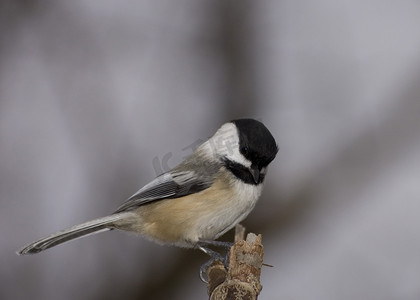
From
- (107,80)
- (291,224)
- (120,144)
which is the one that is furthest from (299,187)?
(107,80)

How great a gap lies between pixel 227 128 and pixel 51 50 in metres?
2.16

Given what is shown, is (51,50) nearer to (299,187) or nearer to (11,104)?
(11,104)

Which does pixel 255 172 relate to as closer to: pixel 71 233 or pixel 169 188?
pixel 169 188

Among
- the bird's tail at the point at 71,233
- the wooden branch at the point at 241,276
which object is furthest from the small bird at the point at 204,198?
the wooden branch at the point at 241,276

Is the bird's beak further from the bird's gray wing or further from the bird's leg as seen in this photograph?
the bird's leg

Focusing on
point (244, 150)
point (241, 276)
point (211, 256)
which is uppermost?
point (244, 150)

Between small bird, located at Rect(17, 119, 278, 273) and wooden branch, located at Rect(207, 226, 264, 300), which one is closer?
wooden branch, located at Rect(207, 226, 264, 300)

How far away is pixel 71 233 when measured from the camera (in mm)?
2805

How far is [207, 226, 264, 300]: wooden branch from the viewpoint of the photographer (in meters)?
2.12

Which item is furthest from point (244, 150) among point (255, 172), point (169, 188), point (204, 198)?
point (169, 188)

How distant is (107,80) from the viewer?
466 centimetres

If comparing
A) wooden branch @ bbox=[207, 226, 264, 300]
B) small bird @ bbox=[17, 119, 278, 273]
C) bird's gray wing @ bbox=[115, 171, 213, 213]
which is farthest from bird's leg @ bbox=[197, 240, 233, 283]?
wooden branch @ bbox=[207, 226, 264, 300]

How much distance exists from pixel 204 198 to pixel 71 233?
24.5 inches

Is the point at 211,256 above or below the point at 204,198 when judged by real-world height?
below
